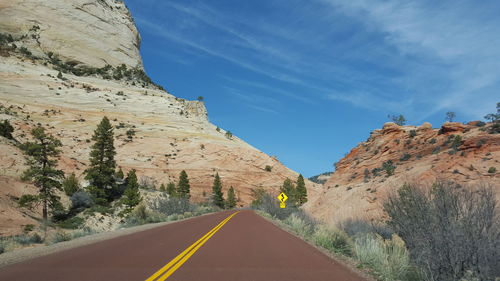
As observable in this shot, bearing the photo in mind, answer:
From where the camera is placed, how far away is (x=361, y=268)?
8828 mm

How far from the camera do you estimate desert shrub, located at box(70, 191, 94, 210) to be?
1885 inches

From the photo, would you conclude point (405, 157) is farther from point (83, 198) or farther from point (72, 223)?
point (83, 198)

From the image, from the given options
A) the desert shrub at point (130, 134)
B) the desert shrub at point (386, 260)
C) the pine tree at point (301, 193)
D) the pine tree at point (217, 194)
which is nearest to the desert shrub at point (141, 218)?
the desert shrub at point (386, 260)

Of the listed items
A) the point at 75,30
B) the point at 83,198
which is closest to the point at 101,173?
the point at 83,198

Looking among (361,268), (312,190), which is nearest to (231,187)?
(312,190)

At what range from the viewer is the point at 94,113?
89750 mm

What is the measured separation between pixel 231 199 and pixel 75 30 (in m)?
101

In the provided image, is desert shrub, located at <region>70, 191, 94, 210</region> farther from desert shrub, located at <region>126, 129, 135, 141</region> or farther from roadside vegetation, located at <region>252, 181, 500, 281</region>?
roadside vegetation, located at <region>252, 181, 500, 281</region>

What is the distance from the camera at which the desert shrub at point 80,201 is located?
47.9m

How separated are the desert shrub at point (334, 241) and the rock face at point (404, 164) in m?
8.66

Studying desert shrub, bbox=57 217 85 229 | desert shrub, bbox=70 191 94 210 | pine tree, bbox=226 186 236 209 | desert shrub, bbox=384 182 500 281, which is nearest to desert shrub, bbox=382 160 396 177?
desert shrub, bbox=384 182 500 281

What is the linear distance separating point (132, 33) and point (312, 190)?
115362mm

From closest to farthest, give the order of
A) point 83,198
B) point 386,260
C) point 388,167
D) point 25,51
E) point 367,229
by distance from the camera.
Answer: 1. point 386,260
2. point 367,229
3. point 388,167
4. point 83,198
5. point 25,51

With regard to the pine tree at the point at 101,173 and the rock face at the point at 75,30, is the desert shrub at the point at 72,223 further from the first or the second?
the rock face at the point at 75,30
